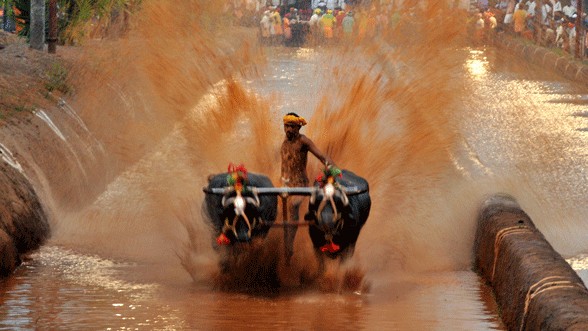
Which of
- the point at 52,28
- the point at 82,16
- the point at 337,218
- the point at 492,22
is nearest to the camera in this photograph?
the point at 337,218

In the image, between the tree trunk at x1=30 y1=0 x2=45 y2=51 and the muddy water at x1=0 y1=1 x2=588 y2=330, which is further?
the tree trunk at x1=30 y1=0 x2=45 y2=51

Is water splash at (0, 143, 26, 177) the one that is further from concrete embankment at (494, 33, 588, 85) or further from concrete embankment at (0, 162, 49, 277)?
concrete embankment at (494, 33, 588, 85)

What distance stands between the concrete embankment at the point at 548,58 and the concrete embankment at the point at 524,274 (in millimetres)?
21752

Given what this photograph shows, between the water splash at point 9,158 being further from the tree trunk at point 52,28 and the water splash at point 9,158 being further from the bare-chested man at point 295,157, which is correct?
the tree trunk at point 52,28

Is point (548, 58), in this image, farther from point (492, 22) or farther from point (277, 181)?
point (277, 181)

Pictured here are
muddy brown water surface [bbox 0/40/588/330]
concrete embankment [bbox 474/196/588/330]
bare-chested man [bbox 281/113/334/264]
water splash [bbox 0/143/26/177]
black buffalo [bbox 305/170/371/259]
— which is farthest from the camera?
water splash [bbox 0/143/26/177]

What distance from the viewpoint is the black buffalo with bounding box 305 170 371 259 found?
36.3 feet

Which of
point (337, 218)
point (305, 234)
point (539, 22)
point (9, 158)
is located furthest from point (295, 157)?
point (539, 22)

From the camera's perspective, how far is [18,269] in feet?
42.0

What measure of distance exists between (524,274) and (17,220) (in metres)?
5.56

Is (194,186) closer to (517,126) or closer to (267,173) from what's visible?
(267,173)

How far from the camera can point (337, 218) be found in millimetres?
11109

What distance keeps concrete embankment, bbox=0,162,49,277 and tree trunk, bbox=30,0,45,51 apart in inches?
379

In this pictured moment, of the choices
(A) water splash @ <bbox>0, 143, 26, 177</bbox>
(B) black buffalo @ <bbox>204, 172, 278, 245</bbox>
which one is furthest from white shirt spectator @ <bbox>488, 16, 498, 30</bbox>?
(B) black buffalo @ <bbox>204, 172, 278, 245</bbox>
